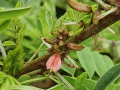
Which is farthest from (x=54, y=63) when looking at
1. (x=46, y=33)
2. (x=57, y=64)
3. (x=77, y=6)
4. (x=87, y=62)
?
(x=46, y=33)

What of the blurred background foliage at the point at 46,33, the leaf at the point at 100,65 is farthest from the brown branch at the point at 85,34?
the blurred background foliage at the point at 46,33

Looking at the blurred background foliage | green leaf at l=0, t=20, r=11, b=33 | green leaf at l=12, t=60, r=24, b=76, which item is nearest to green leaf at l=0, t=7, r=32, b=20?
green leaf at l=0, t=20, r=11, b=33

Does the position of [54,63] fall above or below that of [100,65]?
above

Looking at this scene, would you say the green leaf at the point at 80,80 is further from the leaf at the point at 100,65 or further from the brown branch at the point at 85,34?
the leaf at the point at 100,65

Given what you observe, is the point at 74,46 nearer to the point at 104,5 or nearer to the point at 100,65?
the point at 104,5

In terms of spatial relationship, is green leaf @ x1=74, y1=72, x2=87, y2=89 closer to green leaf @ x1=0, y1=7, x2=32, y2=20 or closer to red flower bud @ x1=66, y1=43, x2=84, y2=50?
red flower bud @ x1=66, y1=43, x2=84, y2=50

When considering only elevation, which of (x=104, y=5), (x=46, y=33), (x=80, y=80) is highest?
(x=104, y=5)

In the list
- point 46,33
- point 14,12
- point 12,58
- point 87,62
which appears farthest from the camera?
point 46,33
